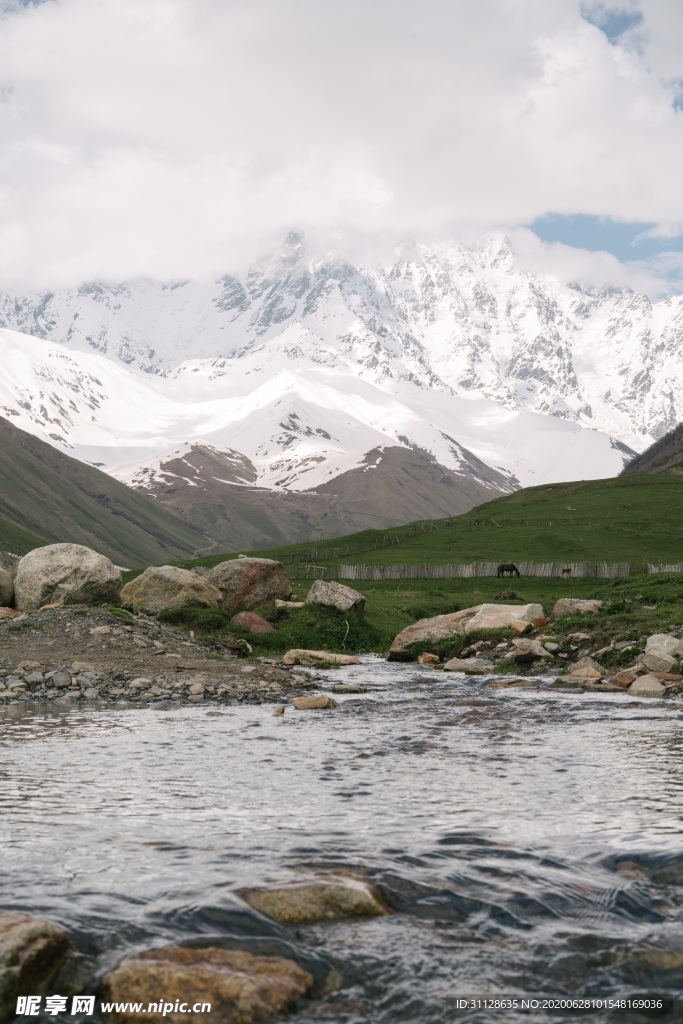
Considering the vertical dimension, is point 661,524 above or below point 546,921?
above

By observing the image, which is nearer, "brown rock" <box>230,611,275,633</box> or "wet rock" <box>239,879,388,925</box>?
"wet rock" <box>239,879,388,925</box>

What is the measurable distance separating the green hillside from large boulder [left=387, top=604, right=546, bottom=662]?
99.5ft

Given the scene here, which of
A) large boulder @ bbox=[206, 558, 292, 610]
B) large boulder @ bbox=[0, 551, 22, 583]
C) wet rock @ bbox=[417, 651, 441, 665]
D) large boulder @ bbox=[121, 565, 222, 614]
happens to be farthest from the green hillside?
large boulder @ bbox=[0, 551, 22, 583]

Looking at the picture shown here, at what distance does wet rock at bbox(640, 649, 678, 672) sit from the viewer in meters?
32.6

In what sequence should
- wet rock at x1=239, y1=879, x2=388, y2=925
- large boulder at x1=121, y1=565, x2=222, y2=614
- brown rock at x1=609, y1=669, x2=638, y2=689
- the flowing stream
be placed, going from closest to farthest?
1. the flowing stream
2. wet rock at x1=239, y1=879, x2=388, y2=925
3. brown rock at x1=609, y1=669, x2=638, y2=689
4. large boulder at x1=121, y1=565, x2=222, y2=614

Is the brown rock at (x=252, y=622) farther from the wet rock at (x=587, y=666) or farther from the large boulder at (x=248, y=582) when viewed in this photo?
the wet rock at (x=587, y=666)

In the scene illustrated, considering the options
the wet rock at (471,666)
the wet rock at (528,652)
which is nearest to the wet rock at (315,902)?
the wet rock at (471,666)

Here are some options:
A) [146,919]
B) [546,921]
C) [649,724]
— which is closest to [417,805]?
[546,921]

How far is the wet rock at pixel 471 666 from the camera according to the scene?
123 feet

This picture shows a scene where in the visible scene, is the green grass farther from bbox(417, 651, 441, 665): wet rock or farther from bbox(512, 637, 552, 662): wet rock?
bbox(512, 637, 552, 662): wet rock

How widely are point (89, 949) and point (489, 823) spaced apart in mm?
7087

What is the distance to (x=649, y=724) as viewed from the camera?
24250 mm

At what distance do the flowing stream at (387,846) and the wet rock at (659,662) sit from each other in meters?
8.90

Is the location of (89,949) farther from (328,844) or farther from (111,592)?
(111,592)
